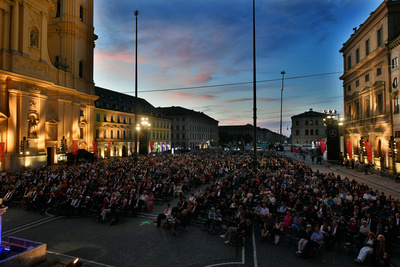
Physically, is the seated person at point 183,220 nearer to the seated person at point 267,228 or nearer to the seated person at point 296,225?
the seated person at point 267,228

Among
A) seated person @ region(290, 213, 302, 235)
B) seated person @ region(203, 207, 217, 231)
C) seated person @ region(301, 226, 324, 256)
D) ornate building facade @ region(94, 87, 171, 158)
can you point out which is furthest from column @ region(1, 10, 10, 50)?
seated person @ region(301, 226, 324, 256)

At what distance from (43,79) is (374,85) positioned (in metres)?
43.0

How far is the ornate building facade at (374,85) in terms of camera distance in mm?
27766

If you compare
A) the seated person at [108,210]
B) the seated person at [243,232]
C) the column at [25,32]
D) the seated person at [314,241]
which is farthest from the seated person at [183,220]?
the column at [25,32]

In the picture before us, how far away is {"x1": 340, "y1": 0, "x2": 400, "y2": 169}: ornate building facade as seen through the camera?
27.8 meters

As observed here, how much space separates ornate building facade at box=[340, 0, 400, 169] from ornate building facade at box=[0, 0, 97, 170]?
132ft

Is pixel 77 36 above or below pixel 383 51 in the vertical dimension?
above

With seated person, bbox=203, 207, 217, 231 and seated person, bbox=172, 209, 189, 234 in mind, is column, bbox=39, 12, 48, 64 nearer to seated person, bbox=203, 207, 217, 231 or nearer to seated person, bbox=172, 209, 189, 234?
seated person, bbox=172, 209, 189, 234

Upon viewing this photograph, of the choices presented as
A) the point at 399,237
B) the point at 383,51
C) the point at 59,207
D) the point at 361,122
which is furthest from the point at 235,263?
the point at 361,122

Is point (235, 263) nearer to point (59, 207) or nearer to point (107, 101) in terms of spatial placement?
point (59, 207)

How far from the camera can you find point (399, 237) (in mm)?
9641

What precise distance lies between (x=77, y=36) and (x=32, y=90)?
15278mm

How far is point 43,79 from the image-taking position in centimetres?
3195

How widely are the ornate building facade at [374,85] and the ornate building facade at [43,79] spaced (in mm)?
40329
